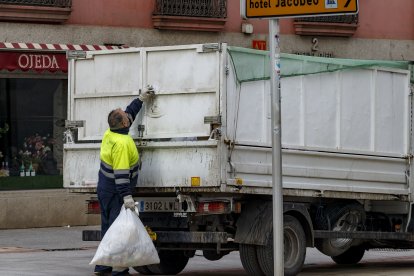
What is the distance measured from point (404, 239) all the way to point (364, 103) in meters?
1.97

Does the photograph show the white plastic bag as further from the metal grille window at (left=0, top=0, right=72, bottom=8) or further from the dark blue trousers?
the metal grille window at (left=0, top=0, right=72, bottom=8)

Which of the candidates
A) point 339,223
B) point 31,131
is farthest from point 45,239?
point 339,223

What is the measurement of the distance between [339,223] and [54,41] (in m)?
8.60

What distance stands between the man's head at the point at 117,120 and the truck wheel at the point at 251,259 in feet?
6.35

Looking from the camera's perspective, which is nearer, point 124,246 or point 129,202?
Answer: point 124,246

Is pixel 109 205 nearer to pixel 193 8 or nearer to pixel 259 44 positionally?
pixel 193 8

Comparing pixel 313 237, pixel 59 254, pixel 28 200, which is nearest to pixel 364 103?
pixel 313 237

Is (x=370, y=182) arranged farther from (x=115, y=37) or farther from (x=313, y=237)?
(x=115, y=37)

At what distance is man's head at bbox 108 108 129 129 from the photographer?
44.3 feet

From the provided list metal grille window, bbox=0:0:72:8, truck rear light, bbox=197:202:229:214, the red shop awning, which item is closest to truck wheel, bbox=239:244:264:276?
truck rear light, bbox=197:202:229:214

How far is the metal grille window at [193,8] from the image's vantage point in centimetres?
2328

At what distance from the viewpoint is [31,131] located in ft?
72.5

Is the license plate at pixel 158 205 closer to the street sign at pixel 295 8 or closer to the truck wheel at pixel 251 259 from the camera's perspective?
the truck wheel at pixel 251 259

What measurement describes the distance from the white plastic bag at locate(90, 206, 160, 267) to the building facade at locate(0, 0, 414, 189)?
27.3ft
